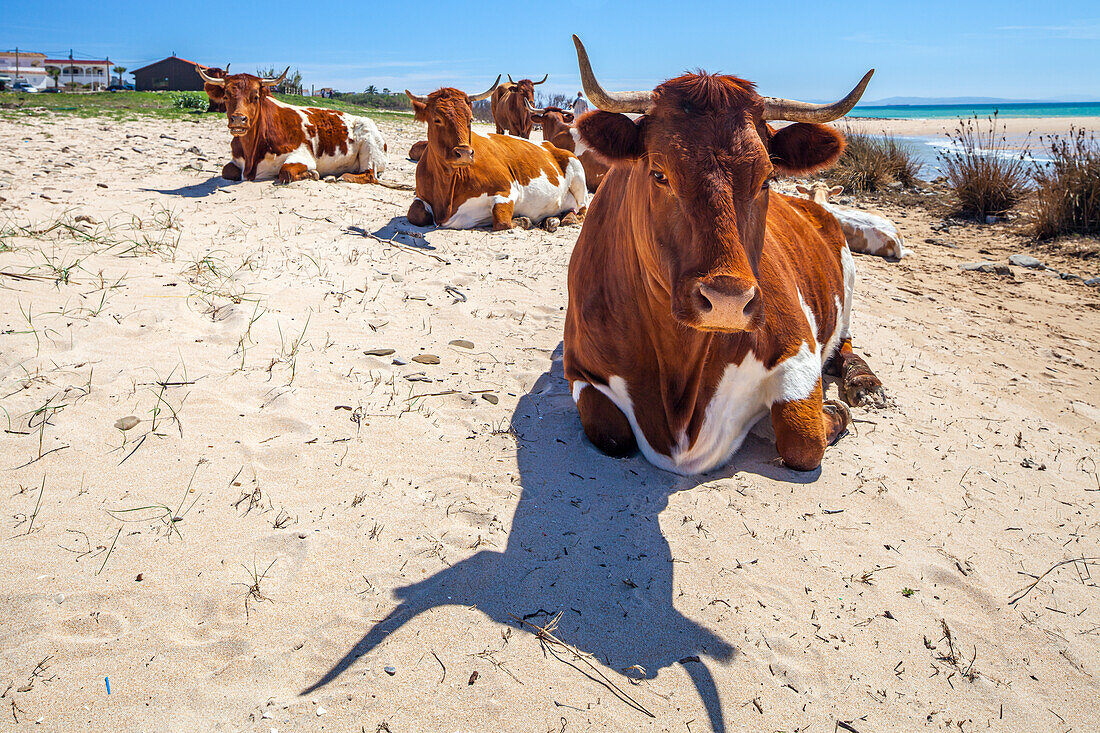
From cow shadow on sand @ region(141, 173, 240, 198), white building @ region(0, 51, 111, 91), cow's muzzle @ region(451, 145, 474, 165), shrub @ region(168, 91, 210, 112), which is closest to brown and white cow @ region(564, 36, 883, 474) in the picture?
cow's muzzle @ region(451, 145, 474, 165)

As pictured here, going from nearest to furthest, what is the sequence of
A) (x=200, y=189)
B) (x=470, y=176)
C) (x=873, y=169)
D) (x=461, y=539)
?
(x=461, y=539), (x=470, y=176), (x=200, y=189), (x=873, y=169)

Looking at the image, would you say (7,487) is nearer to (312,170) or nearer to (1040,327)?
(1040,327)

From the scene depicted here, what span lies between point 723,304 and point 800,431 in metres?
1.26

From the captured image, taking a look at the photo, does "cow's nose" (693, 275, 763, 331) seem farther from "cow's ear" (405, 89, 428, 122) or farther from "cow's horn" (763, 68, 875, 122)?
"cow's ear" (405, 89, 428, 122)

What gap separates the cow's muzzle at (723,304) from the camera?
232cm

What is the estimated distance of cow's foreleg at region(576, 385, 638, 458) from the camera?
11.1 ft

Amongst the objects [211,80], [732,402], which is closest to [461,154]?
[211,80]

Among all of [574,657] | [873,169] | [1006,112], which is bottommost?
[574,657]

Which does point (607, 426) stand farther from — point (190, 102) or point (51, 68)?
point (51, 68)

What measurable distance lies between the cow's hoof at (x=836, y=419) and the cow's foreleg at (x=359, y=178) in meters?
9.31

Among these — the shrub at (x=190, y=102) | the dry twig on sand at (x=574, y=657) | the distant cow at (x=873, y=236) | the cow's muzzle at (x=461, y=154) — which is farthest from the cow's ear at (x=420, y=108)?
the shrub at (x=190, y=102)

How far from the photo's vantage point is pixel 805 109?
2.83 m

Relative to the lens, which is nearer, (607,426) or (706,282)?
(706,282)

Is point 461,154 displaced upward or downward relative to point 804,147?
upward
